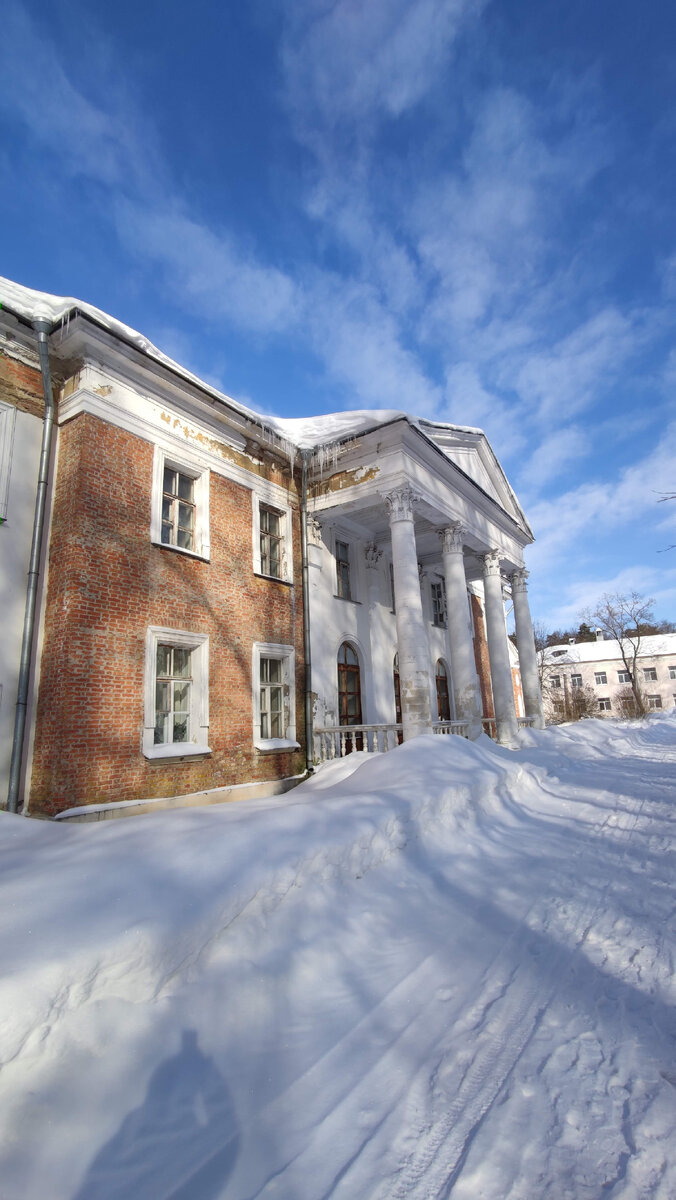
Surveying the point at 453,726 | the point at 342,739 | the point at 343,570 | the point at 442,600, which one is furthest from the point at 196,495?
the point at 442,600

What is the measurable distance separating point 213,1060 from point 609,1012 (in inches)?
74.0

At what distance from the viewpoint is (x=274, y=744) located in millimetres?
10805

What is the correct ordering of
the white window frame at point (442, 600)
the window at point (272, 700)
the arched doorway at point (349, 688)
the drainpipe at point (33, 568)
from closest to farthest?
the drainpipe at point (33, 568), the window at point (272, 700), the arched doorway at point (349, 688), the white window frame at point (442, 600)

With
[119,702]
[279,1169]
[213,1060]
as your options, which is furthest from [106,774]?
[279,1169]

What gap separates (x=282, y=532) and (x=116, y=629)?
500 centimetres

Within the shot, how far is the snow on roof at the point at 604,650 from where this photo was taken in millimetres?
56844

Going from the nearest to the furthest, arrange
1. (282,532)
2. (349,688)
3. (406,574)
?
(406,574), (282,532), (349,688)

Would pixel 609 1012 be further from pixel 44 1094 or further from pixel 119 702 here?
pixel 119 702

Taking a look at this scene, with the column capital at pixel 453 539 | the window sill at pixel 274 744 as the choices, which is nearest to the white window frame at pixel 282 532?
the window sill at pixel 274 744

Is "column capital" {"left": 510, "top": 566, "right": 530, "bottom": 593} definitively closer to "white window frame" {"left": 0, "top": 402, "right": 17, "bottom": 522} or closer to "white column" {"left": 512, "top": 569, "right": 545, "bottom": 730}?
"white column" {"left": 512, "top": 569, "right": 545, "bottom": 730}

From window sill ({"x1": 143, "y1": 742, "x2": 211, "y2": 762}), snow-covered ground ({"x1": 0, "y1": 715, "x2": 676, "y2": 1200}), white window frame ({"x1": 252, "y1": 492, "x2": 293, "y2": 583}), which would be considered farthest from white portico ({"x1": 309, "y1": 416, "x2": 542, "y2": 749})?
snow-covered ground ({"x1": 0, "y1": 715, "x2": 676, "y2": 1200})

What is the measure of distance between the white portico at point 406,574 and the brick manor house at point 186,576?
0.06 meters

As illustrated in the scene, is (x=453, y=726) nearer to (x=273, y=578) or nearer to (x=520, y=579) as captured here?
(x=273, y=578)

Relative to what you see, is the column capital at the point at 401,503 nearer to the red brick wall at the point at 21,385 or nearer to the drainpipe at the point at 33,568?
the drainpipe at the point at 33,568
